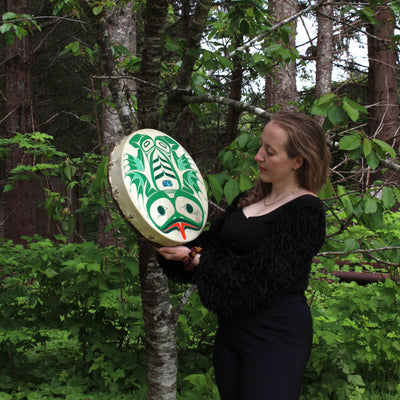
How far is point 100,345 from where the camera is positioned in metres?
3.31

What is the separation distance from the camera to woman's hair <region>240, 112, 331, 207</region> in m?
1.73

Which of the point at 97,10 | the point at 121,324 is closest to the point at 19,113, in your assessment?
the point at 121,324

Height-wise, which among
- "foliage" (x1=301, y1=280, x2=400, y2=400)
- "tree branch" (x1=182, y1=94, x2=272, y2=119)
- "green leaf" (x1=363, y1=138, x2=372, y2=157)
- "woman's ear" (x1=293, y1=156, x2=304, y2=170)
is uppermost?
"tree branch" (x1=182, y1=94, x2=272, y2=119)

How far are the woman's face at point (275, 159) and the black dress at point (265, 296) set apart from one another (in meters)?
0.15

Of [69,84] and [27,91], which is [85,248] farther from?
[69,84]

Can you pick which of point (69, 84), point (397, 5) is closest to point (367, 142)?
point (397, 5)

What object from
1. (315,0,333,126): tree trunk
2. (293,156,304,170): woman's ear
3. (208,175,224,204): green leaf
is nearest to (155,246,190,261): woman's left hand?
(208,175,224,204): green leaf

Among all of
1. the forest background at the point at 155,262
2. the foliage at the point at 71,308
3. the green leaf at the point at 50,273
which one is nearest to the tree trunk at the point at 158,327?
the forest background at the point at 155,262

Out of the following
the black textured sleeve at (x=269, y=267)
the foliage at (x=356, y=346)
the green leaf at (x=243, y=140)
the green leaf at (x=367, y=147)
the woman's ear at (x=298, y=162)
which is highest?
the green leaf at (x=243, y=140)

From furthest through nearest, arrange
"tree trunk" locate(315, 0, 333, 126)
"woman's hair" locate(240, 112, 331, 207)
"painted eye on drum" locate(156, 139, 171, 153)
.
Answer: "tree trunk" locate(315, 0, 333, 126)
"painted eye on drum" locate(156, 139, 171, 153)
"woman's hair" locate(240, 112, 331, 207)

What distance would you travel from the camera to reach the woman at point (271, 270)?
161 cm

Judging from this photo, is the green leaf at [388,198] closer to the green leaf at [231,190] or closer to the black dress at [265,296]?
the black dress at [265,296]

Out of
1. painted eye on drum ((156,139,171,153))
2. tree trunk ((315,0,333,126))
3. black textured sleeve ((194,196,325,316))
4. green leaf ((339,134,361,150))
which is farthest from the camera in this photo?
tree trunk ((315,0,333,126))

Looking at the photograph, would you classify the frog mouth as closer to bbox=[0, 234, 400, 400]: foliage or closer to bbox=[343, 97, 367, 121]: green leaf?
bbox=[343, 97, 367, 121]: green leaf
